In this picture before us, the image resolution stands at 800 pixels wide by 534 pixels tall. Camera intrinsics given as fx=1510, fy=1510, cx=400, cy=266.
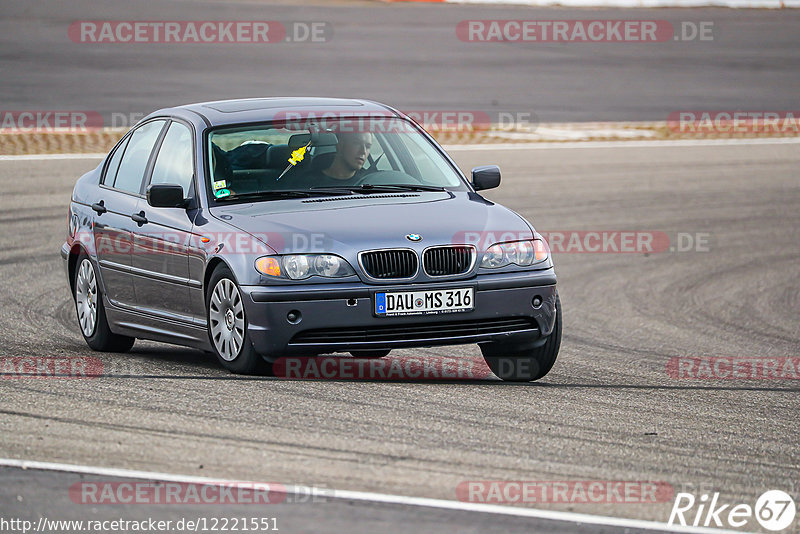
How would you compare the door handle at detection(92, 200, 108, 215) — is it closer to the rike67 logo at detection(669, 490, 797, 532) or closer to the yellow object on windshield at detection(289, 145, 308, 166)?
the yellow object on windshield at detection(289, 145, 308, 166)

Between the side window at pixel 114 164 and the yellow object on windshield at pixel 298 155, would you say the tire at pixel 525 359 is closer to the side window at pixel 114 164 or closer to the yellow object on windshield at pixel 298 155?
the yellow object on windshield at pixel 298 155

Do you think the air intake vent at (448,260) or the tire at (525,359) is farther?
the tire at (525,359)

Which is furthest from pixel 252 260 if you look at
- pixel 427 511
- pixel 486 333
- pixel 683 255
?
pixel 683 255

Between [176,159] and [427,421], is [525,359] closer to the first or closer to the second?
[427,421]

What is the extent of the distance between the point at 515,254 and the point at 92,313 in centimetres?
349

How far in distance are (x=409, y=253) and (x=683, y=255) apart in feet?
31.4

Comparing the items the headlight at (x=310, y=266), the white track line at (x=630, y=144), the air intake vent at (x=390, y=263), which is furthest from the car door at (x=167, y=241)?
the white track line at (x=630, y=144)

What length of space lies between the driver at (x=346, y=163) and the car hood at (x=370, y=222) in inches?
12.9

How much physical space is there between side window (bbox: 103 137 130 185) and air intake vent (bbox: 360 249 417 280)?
9.80 ft

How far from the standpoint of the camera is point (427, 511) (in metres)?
5.70

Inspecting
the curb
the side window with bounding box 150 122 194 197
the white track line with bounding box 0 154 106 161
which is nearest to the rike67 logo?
the side window with bounding box 150 122 194 197

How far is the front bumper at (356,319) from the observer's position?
820 cm

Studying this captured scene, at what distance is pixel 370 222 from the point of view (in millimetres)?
8492

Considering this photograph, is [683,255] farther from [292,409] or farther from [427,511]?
[427,511]
